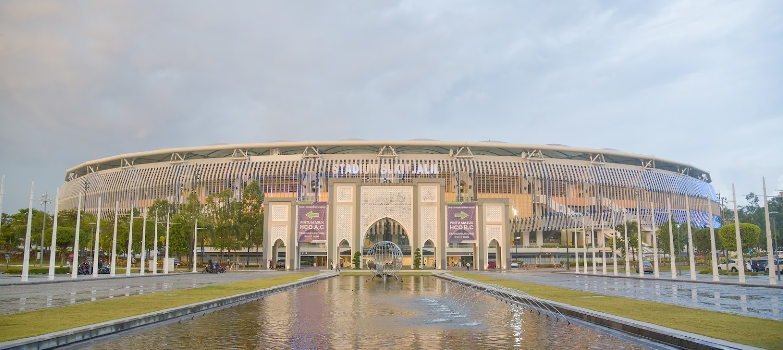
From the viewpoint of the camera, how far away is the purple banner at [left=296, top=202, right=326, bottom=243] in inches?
2854

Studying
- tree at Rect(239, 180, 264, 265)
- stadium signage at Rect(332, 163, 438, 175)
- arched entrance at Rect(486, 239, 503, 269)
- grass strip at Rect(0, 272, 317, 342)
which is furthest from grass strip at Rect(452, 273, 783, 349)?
stadium signage at Rect(332, 163, 438, 175)

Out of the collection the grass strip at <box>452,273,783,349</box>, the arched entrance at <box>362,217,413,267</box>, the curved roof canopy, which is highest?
the curved roof canopy

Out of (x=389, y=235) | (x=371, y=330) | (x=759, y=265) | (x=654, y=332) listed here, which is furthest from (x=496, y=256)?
(x=654, y=332)

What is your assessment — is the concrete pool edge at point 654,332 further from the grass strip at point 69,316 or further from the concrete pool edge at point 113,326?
the grass strip at point 69,316

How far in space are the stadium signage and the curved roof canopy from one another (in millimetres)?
3516

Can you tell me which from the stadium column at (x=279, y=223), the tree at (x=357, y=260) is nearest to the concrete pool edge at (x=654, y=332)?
the tree at (x=357, y=260)

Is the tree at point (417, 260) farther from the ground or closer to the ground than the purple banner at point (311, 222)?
closer to the ground

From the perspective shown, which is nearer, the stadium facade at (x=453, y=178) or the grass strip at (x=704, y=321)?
the grass strip at (x=704, y=321)

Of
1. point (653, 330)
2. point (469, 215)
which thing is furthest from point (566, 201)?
point (653, 330)

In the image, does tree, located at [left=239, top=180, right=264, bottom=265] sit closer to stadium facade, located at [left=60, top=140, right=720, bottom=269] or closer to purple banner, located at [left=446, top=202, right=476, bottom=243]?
stadium facade, located at [left=60, top=140, right=720, bottom=269]

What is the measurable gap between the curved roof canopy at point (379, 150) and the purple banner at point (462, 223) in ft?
95.5

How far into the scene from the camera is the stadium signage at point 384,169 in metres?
101

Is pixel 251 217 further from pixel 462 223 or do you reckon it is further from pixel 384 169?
pixel 462 223

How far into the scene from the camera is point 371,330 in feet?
46.3
